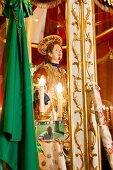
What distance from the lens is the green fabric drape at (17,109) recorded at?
1.38 metres

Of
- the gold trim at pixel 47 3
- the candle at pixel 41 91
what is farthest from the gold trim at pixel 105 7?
the candle at pixel 41 91

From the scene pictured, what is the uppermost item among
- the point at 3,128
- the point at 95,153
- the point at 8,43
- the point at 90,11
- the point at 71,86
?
the point at 90,11

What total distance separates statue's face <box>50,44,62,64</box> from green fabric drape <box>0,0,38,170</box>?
1.27 ft

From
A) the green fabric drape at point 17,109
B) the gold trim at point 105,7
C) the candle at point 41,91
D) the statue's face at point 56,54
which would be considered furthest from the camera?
the gold trim at point 105,7

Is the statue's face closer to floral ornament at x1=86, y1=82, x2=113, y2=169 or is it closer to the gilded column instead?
the gilded column

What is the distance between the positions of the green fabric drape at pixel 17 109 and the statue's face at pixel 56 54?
0.39 metres

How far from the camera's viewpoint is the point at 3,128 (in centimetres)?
138

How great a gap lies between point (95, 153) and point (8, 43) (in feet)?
2.69

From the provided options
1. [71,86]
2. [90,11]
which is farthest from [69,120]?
[90,11]

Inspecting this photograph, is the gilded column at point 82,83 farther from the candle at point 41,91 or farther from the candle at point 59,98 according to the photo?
the candle at point 41,91

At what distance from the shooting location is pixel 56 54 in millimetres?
1859

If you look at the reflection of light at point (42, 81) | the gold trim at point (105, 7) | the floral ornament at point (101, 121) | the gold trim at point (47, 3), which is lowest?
the floral ornament at point (101, 121)

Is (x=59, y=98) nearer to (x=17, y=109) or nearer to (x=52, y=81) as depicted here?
(x=52, y=81)

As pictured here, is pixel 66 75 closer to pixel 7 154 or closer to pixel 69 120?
pixel 69 120
